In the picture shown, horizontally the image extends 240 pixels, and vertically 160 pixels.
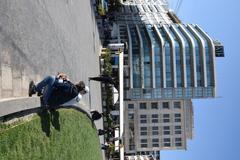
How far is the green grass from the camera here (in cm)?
1030

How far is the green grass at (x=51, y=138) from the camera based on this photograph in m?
10.3

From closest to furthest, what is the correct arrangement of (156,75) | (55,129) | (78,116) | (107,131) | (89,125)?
(55,129) < (78,116) < (89,125) < (107,131) < (156,75)

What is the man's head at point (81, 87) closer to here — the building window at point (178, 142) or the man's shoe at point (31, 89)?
the man's shoe at point (31, 89)

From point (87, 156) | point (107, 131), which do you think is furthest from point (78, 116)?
point (107, 131)

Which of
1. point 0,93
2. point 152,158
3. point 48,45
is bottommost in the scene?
point 152,158

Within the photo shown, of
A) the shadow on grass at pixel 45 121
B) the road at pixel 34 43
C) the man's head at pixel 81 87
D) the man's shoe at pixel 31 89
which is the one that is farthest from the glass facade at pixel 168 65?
the man's shoe at pixel 31 89

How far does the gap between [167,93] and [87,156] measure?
60787 mm

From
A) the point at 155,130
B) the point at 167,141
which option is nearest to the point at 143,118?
the point at 155,130

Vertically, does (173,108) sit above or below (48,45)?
below

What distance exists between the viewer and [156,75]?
81438 millimetres

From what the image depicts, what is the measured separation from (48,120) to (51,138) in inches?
23.3

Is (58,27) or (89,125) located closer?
(58,27)

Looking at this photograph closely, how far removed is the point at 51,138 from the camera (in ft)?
49.0

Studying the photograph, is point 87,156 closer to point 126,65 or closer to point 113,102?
point 113,102
